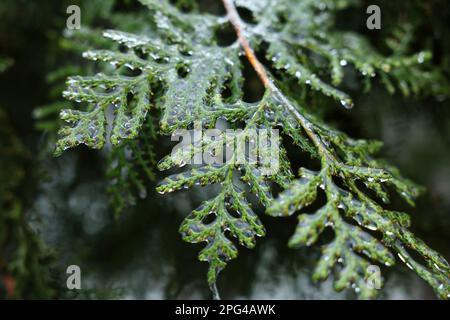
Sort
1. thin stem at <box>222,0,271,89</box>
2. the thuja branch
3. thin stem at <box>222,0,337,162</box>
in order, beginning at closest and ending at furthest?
the thuja branch, thin stem at <box>222,0,337,162</box>, thin stem at <box>222,0,271,89</box>

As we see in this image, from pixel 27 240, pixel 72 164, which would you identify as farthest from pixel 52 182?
pixel 27 240

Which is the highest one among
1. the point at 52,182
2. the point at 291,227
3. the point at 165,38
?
the point at 165,38

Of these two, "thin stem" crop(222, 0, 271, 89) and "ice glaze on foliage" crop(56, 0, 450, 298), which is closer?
"ice glaze on foliage" crop(56, 0, 450, 298)

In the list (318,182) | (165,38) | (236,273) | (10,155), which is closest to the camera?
(318,182)

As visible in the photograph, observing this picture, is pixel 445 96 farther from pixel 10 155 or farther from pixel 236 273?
pixel 10 155

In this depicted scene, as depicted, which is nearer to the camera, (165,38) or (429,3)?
(165,38)

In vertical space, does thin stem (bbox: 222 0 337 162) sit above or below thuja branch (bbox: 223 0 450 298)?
above

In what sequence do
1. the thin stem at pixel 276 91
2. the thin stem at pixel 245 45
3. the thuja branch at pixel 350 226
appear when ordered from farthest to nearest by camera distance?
the thin stem at pixel 245 45 → the thin stem at pixel 276 91 → the thuja branch at pixel 350 226

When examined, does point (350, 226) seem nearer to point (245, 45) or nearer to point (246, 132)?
point (246, 132)
